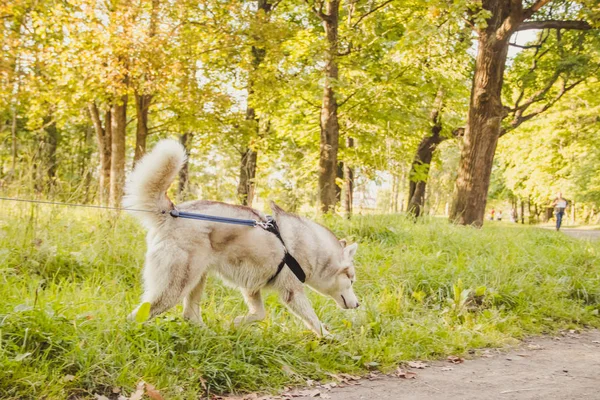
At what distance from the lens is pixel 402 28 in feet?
54.3

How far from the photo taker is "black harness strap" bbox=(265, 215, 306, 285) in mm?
4660

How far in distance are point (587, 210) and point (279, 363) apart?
51.2 metres

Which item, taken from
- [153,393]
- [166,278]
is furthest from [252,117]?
[153,393]

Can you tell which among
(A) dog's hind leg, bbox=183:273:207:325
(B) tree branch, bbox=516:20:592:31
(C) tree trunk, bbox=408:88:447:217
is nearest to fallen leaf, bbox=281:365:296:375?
(A) dog's hind leg, bbox=183:273:207:325

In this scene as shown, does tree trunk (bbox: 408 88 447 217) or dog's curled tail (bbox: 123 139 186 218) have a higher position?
tree trunk (bbox: 408 88 447 217)

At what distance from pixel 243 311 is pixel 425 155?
1568 centimetres

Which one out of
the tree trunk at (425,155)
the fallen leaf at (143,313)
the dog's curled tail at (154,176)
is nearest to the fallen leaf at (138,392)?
the fallen leaf at (143,313)

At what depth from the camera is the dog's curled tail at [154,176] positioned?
13.1ft

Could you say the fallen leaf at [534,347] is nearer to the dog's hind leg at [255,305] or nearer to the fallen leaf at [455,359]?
the fallen leaf at [455,359]

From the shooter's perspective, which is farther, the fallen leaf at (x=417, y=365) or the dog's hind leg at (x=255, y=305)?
the dog's hind leg at (x=255, y=305)

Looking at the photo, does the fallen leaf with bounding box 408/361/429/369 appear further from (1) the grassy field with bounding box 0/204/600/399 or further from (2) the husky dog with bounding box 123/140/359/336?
(2) the husky dog with bounding box 123/140/359/336

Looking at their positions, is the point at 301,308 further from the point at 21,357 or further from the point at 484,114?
the point at 484,114

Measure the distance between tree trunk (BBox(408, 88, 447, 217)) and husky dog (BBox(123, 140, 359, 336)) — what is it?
544 inches

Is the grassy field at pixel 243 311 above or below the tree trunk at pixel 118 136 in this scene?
→ below
